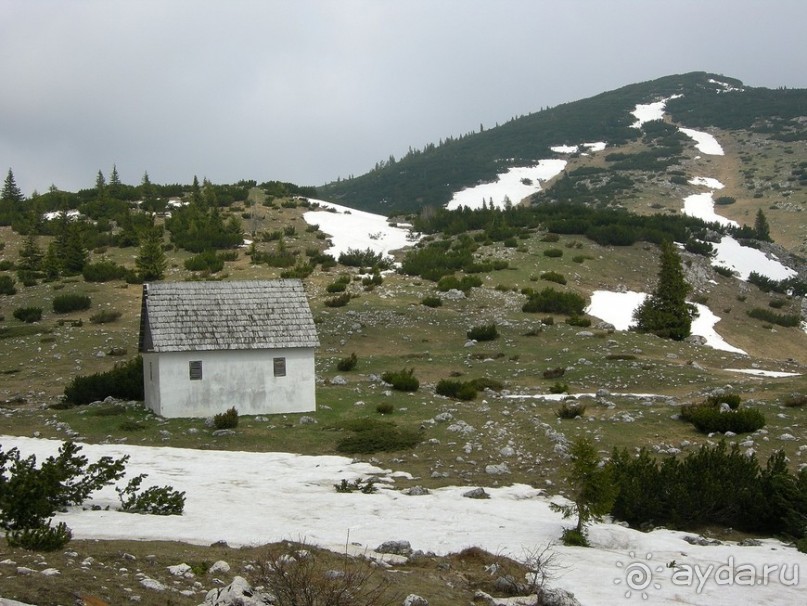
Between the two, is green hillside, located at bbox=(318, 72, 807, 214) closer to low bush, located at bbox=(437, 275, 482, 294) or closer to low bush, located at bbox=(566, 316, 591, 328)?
low bush, located at bbox=(437, 275, 482, 294)

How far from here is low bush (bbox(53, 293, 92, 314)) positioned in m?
39.0

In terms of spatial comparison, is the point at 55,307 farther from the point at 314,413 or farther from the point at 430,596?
the point at 430,596

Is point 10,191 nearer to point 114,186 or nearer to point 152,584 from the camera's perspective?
point 114,186

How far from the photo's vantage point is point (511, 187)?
404 feet

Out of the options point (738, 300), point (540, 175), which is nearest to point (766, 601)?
point (738, 300)

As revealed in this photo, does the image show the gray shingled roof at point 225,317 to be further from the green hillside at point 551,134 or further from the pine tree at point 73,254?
the green hillside at point 551,134

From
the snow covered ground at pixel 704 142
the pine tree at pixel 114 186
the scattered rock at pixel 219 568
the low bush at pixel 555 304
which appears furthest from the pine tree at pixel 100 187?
the snow covered ground at pixel 704 142

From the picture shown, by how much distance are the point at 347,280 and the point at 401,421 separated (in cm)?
2506

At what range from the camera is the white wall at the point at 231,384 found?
915 inches

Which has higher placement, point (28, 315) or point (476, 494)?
point (28, 315)

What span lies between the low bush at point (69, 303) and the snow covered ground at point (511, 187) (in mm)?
78558

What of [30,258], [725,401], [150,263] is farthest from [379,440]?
[30,258]

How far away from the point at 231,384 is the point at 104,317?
16336 millimetres

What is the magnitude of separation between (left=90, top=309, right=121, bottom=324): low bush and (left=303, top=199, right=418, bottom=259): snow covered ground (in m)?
21.0
